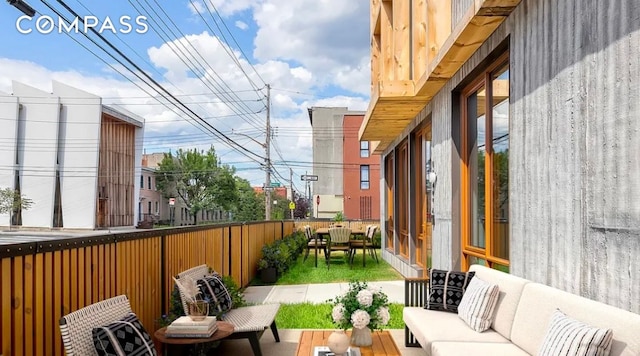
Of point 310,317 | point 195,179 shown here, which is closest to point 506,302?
point 310,317

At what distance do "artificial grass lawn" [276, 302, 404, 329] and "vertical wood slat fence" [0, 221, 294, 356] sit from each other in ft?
4.10

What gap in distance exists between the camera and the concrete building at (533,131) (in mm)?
2502

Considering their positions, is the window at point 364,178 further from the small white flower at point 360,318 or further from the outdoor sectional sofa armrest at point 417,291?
the small white flower at point 360,318

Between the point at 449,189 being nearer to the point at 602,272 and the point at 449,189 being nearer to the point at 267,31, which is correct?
the point at 602,272

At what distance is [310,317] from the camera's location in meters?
5.64

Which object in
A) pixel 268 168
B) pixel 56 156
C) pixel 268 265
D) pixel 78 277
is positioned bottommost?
pixel 268 265

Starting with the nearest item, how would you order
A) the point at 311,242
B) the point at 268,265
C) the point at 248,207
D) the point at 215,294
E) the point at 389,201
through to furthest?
1. the point at 215,294
2. the point at 268,265
3. the point at 311,242
4. the point at 389,201
5. the point at 248,207

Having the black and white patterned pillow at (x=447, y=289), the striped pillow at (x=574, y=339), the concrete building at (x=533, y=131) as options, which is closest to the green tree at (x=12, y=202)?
the concrete building at (x=533, y=131)

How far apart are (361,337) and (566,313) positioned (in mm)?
1401

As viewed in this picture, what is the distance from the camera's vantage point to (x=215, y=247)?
6293 millimetres

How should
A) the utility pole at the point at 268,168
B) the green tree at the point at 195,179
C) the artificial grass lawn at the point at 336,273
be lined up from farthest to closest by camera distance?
the green tree at the point at 195,179, the utility pole at the point at 268,168, the artificial grass lawn at the point at 336,273

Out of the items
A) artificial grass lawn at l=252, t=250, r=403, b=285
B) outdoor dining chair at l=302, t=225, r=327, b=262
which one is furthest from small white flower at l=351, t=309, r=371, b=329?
outdoor dining chair at l=302, t=225, r=327, b=262

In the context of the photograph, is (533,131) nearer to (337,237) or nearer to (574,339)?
(574,339)

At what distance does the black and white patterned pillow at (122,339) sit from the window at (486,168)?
316cm
